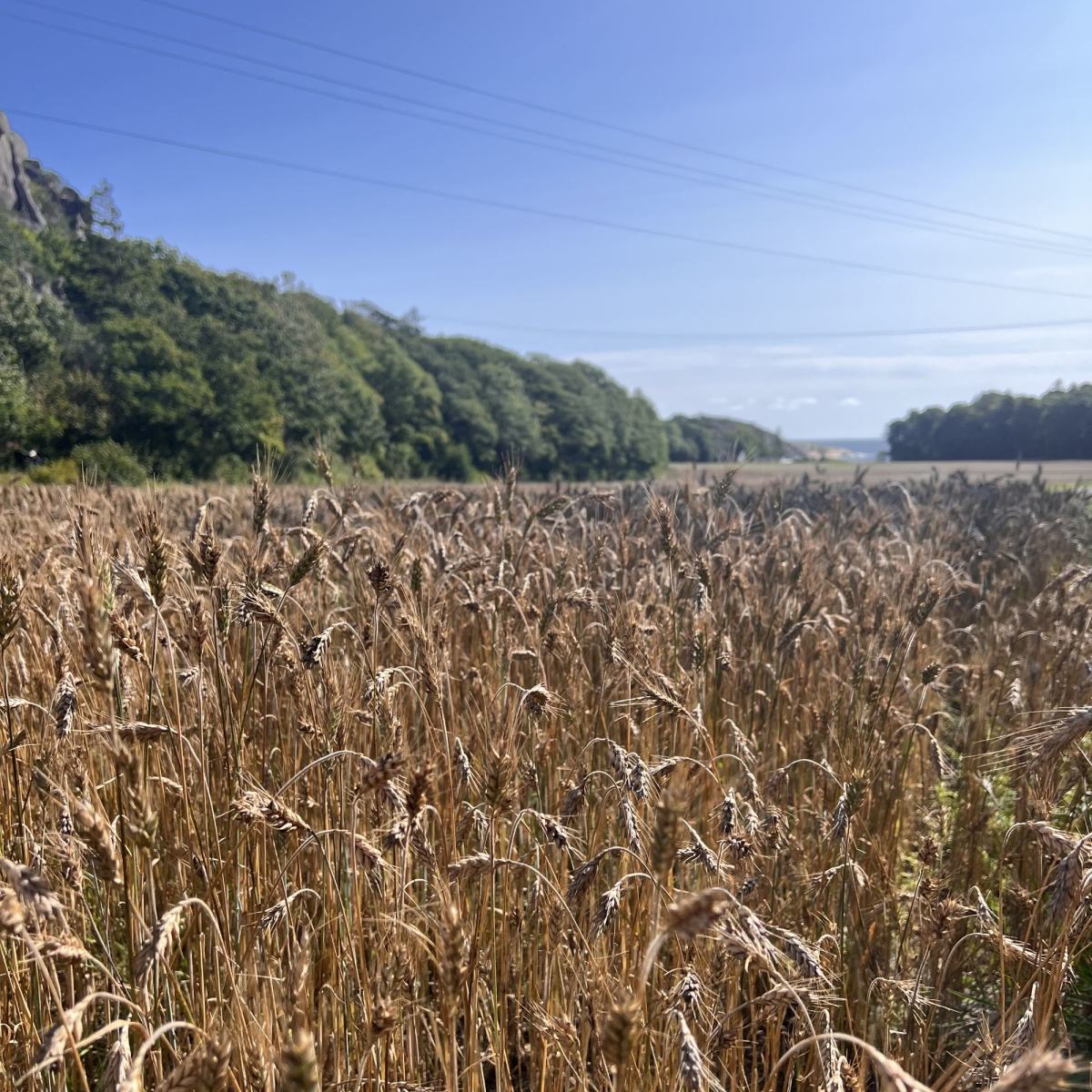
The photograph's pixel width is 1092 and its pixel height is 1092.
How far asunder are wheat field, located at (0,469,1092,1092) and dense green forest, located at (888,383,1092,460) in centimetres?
6306

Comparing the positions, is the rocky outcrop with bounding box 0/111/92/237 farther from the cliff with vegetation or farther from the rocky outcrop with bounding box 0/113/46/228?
the cliff with vegetation

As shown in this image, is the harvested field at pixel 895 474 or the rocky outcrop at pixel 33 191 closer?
the harvested field at pixel 895 474

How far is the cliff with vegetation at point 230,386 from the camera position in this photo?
108ft

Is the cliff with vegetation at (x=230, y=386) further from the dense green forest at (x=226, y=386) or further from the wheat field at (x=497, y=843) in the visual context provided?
the wheat field at (x=497, y=843)

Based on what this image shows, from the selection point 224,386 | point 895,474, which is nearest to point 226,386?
point 224,386

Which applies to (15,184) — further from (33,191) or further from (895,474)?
(895,474)

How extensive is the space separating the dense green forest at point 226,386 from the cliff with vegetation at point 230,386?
0.10 m

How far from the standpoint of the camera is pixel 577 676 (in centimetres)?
306

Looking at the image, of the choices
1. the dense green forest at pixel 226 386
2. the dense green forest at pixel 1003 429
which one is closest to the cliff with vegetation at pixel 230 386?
the dense green forest at pixel 226 386

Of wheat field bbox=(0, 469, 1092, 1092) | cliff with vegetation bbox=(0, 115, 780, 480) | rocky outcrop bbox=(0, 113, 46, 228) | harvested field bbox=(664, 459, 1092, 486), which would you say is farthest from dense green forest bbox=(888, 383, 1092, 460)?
rocky outcrop bbox=(0, 113, 46, 228)

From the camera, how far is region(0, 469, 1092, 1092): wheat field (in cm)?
142

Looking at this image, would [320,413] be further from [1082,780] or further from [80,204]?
[80,204]

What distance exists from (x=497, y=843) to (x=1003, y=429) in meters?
71.4

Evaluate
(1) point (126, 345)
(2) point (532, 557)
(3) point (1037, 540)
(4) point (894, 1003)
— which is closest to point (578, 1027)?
(4) point (894, 1003)
